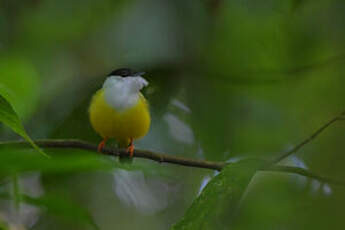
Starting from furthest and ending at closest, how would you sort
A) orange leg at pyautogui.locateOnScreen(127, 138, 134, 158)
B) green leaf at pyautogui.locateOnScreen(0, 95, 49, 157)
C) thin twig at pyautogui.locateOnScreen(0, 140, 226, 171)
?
orange leg at pyautogui.locateOnScreen(127, 138, 134, 158) < thin twig at pyautogui.locateOnScreen(0, 140, 226, 171) < green leaf at pyautogui.locateOnScreen(0, 95, 49, 157)

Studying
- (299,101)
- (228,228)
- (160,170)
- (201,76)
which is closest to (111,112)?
(201,76)

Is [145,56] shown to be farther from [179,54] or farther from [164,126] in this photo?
[164,126]

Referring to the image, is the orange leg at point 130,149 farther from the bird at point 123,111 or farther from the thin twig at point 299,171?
the thin twig at point 299,171

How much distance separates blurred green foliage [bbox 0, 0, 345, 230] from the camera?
6.73 ft

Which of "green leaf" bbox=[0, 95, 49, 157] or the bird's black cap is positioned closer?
"green leaf" bbox=[0, 95, 49, 157]

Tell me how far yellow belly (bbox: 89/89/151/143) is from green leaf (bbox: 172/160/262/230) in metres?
1.15

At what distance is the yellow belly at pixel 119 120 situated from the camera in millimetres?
2178

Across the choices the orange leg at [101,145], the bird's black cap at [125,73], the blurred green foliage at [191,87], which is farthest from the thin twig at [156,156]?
the bird's black cap at [125,73]

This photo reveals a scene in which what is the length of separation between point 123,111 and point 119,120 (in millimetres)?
45

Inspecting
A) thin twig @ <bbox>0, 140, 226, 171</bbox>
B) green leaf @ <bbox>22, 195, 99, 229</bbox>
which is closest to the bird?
thin twig @ <bbox>0, 140, 226, 171</bbox>

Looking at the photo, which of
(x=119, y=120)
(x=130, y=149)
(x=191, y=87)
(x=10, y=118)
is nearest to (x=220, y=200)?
(x=10, y=118)

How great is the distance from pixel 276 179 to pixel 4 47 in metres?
1.60

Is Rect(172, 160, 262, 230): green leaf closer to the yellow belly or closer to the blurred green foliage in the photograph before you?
the blurred green foliage

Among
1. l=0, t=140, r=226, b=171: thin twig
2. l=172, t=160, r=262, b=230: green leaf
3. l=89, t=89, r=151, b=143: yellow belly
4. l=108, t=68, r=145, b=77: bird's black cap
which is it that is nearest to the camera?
l=172, t=160, r=262, b=230: green leaf
